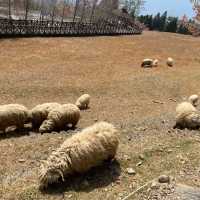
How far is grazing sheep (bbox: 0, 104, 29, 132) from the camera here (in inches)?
647

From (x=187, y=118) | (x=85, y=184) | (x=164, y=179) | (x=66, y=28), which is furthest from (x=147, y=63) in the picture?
(x=164, y=179)

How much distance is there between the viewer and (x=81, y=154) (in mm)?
10773

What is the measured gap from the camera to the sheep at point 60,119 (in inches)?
645

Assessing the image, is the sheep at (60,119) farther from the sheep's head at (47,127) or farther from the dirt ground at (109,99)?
the dirt ground at (109,99)

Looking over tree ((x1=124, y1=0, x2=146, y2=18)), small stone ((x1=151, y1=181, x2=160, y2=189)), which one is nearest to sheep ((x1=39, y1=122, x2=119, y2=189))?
small stone ((x1=151, y1=181, x2=160, y2=189))

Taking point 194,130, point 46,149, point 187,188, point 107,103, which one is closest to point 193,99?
point 107,103

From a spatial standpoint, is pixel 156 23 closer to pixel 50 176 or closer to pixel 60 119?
pixel 60 119

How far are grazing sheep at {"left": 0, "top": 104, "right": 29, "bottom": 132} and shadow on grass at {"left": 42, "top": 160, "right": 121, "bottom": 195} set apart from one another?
6073mm

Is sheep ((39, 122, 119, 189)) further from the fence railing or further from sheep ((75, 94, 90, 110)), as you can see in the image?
the fence railing

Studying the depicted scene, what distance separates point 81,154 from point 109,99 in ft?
42.0

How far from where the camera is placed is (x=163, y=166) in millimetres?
11227

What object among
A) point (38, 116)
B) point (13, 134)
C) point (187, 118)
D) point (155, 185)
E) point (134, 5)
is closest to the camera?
point (155, 185)

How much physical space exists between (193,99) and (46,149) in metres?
11.6

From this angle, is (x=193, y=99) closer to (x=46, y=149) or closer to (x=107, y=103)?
(x=107, y=103)
